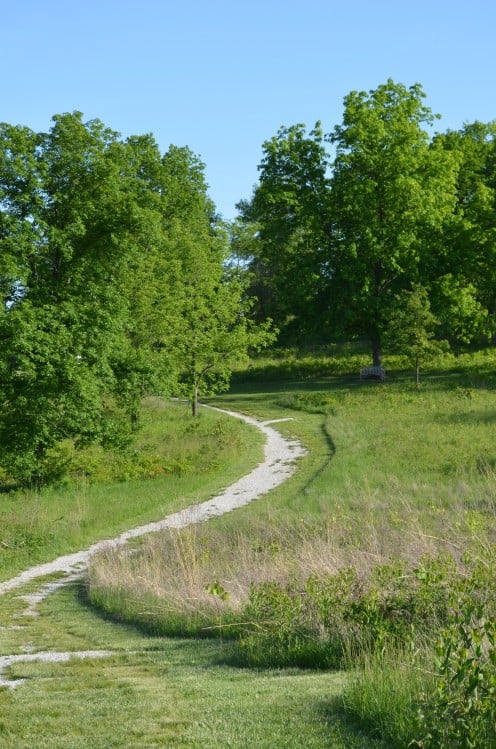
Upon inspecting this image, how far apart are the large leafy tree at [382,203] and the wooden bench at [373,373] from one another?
776 millimetres

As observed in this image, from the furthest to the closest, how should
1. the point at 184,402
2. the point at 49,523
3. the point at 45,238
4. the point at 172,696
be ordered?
the point at 184,402
the point at 45,238
the point at 49,523
the point at 172,696

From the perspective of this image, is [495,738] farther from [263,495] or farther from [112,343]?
[112,343]

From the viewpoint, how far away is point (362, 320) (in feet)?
172

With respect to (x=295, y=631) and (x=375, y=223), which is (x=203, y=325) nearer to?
(x=375, y=223)

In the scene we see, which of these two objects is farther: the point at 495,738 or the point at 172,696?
the point at 172,696


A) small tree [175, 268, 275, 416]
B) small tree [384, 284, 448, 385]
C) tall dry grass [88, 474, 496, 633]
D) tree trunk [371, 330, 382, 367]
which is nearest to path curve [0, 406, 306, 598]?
tall dry grass [88, 474, 496, 633]

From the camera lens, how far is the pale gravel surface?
33.3 ft

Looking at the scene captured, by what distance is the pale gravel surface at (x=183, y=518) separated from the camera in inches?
400

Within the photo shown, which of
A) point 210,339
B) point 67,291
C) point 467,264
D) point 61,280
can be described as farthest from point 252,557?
point 467,264

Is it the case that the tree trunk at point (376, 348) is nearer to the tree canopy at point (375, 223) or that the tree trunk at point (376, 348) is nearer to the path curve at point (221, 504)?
the tree canopy at point (375, 223)

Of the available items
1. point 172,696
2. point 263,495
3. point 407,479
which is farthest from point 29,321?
point 172,696

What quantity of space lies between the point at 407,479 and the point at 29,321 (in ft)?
39.3

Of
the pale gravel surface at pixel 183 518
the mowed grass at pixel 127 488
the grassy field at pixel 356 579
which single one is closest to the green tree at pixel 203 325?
the mowed grass at pixel 127 488

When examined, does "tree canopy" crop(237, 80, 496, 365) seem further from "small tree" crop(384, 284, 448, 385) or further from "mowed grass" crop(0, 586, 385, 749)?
"mowed grass" crop(0, 586, 385, 749)
